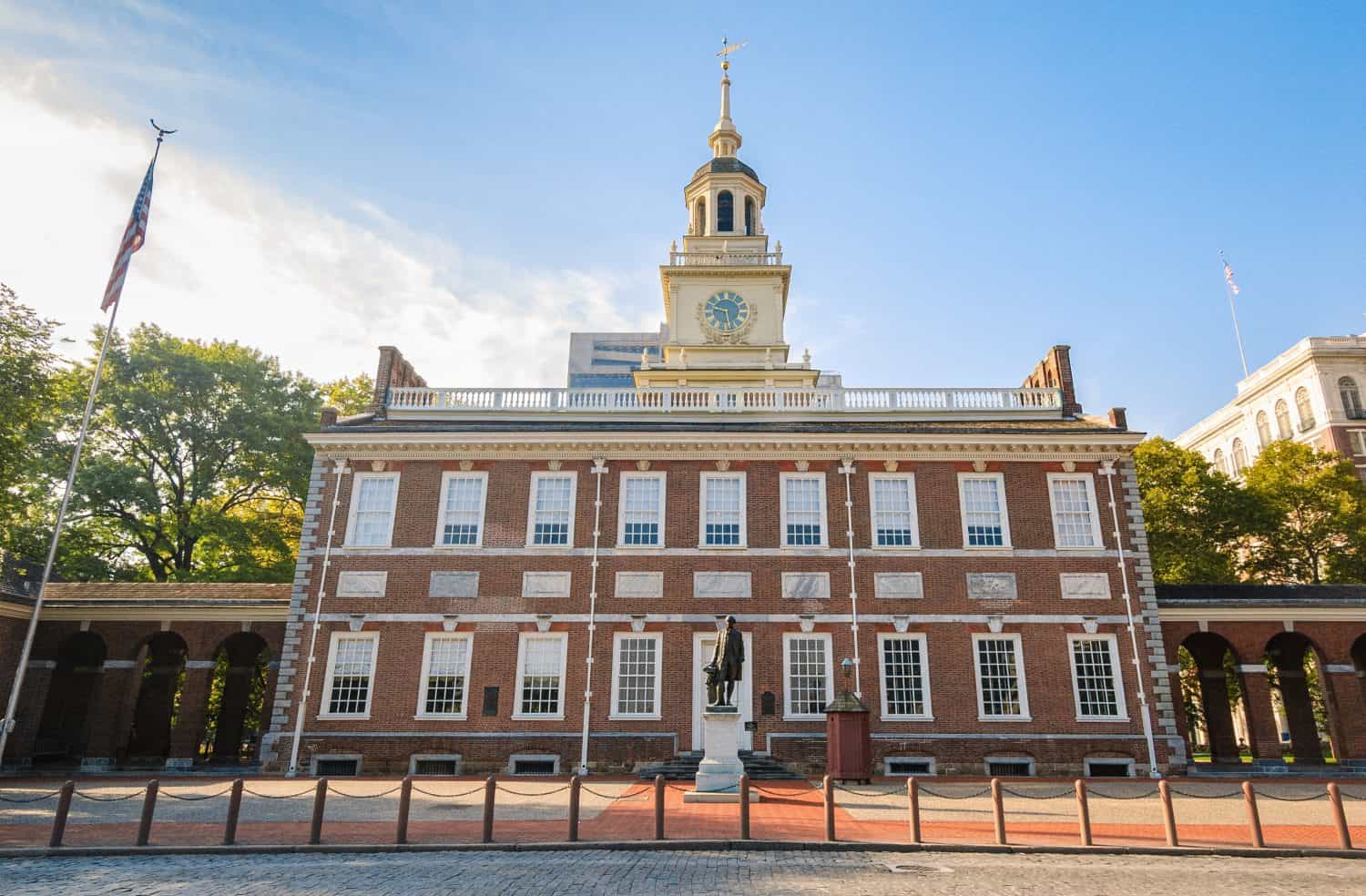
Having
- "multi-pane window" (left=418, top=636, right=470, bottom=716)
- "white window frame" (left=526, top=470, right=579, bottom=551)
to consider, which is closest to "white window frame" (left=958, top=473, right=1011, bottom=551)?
"white window frame" (left=526, top=470, right=579, bottom=551)

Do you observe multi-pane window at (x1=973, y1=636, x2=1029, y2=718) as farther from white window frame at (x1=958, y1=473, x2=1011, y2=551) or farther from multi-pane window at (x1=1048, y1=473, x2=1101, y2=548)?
multi-pane window at (x1=1048, y1=473, x2=1101, y2=548)

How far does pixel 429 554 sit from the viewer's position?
78.3 ft

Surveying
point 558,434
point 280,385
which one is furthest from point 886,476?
point 280,385

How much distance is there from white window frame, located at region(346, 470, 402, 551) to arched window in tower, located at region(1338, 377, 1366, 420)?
59.1 m

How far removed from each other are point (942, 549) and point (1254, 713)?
9.57m

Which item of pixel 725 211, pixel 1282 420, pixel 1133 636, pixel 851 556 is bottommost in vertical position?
pixel 1133 636

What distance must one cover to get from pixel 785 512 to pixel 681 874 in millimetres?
14340

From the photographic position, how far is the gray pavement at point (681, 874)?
9.79m

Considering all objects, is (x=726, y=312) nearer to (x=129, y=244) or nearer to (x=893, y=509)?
(x=893, y=509)

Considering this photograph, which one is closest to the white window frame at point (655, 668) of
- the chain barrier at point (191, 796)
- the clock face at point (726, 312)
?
the chain barrier at point (191, 796)

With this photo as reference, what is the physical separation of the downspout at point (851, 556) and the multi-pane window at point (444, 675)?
34.5 feet

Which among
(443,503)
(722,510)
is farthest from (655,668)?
(443,503)

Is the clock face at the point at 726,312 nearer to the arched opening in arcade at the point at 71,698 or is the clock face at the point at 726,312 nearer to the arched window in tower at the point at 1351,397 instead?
the arched opening in arcade at the point at 71,698

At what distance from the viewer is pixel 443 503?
80.3 ft
